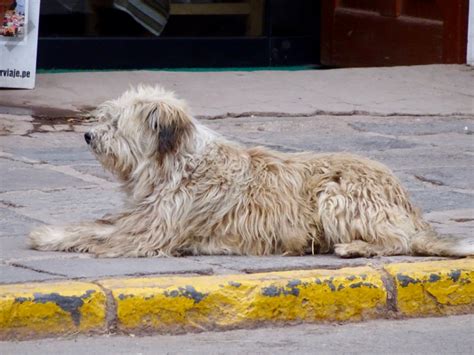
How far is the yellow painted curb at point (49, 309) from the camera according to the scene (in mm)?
5371

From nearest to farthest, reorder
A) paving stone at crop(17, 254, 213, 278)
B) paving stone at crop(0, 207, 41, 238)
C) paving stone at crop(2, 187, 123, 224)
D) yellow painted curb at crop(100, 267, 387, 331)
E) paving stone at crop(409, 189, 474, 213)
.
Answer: yellow painted curb at crop(100, 267, 387, 331), paving stone at crop(17, 254, 213, 278), paving stone at crop(0, 207, 41, 238), paving stone at crop(2, 187, 123, 224), paving stone at crop(409, 189, 474, 213)

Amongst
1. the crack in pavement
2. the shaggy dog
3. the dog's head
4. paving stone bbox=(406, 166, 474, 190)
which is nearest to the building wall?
the crack in pavement

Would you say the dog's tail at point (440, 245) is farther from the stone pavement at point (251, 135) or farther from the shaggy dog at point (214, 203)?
the stone pavement at point (251, 135)

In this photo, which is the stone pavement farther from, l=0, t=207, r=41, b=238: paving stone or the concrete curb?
the concrete curb

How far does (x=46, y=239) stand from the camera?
6.34 meters

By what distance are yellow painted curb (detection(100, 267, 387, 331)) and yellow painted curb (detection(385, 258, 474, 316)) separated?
11 centimetres

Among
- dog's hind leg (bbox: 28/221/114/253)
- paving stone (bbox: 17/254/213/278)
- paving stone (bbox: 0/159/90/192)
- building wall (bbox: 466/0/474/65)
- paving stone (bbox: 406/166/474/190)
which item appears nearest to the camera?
paving stone (bbox: 17/254/213/278)

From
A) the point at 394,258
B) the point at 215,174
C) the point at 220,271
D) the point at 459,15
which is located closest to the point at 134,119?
the point at 215,174

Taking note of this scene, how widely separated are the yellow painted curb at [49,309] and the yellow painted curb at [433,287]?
Result: 148cm

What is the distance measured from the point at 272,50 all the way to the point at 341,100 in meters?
2.62

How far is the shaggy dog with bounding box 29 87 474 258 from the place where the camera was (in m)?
6.23

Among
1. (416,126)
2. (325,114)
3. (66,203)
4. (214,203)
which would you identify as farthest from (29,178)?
(416,126)

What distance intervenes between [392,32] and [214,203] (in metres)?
7.62

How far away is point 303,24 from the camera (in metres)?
14.1
